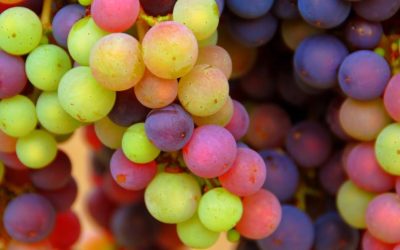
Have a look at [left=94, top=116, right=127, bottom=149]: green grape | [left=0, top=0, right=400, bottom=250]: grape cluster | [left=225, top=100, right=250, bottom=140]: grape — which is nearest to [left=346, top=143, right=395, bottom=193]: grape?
[left=0, top=0, right=400, bottom=250]: grape cluster

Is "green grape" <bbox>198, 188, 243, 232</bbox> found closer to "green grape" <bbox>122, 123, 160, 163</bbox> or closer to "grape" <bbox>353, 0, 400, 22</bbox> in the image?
"green grape" <bbox>122, 123, 160, 163</bbox>

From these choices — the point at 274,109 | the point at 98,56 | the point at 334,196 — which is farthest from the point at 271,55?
the point at 98,56

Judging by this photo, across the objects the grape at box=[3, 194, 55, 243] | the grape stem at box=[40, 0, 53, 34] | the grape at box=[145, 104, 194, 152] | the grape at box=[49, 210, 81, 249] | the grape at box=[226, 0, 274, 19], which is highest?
the grape at box=[226, 0, 274, 19]

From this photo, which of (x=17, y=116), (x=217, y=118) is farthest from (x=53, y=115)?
(x=217, y=118)

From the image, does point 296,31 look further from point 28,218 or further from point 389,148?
point 28,218

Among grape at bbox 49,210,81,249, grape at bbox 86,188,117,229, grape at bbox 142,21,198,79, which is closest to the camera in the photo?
grape at bbox 142,21,198,79

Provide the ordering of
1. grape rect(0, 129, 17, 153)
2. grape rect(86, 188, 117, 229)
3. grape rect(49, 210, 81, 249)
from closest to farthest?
grape rect(0, 129, 17, 153) < grape rect(49, 210, 81, 249) < grape rect(86, 188, 117, 229)
